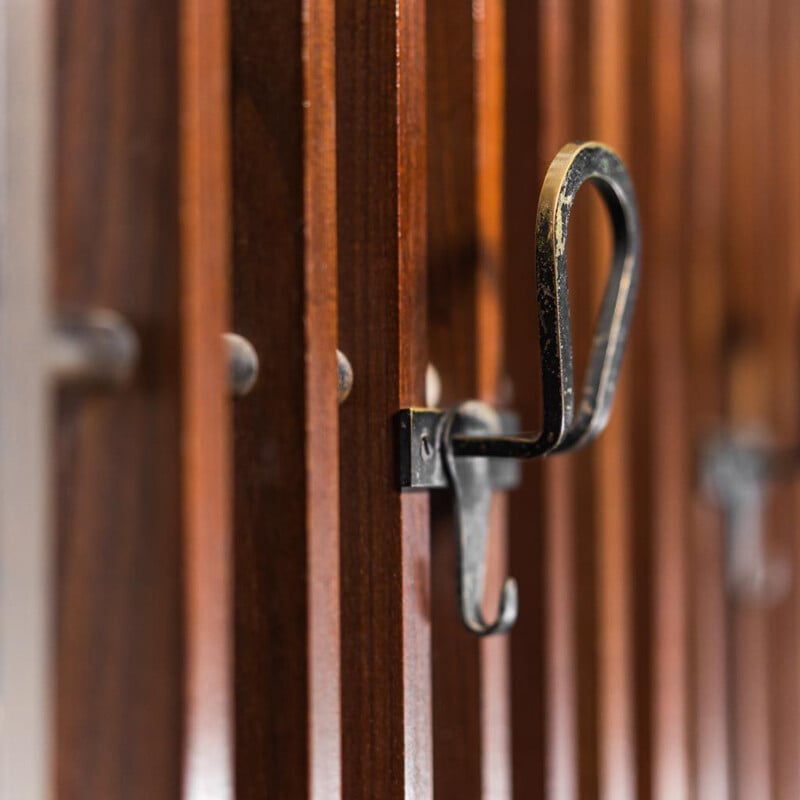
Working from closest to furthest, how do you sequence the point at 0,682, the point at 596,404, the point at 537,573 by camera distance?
1. the point at 0,682
2. the point at 596,404
3. the point at 537,573

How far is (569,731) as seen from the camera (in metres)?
0.55

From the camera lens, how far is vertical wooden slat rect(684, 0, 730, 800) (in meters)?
0.73

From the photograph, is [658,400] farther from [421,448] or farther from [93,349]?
[93,349]

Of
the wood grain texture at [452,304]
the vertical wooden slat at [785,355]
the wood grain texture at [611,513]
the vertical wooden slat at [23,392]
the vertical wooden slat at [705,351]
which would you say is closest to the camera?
the vertical wooden slat at [23,392]

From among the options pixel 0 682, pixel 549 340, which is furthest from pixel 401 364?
pixel 0 682

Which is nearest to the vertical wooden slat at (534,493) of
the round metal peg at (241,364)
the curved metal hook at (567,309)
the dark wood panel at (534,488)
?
the dark wood panel at (534,488)

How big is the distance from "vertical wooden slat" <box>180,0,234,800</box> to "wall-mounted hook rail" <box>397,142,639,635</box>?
7 cm

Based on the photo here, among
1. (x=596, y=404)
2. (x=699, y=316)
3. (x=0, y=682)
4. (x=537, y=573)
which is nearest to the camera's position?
(x=0, y=682)

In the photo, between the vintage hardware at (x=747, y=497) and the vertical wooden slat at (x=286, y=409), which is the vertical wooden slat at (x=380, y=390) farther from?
the vintage hardware at (x=747, y=497)

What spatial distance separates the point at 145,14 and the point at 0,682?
0.63 feet

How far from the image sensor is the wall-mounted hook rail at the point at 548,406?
0.37 meters

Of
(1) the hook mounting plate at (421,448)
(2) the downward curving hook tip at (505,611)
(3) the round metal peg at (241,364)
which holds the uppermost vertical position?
(3) the round metal peg at (241,364)

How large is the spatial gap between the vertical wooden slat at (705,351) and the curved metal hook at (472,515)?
0.33m

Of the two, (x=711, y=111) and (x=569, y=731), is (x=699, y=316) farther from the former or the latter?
(x=569, y=731)
